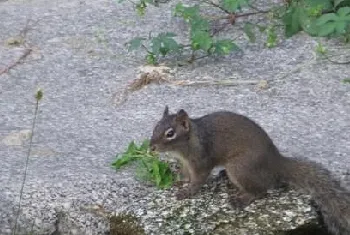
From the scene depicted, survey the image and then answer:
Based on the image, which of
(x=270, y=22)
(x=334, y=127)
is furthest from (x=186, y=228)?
(x=270, y=22)

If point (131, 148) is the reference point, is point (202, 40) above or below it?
above

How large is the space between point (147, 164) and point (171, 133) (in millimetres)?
234

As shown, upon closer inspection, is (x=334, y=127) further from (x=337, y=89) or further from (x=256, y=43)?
(x=256, y=43)

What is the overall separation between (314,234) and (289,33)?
1.83 metres

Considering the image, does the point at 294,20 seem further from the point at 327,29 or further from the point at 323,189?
the point at 323,189

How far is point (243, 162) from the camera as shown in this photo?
4.27 m

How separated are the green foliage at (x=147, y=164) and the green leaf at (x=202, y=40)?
1.05m

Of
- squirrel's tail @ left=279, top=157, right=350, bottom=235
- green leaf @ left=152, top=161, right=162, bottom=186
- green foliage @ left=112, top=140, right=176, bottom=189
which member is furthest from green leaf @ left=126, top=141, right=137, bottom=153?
squirrel's tail @ left=279, top=157, right=350, bottom=235

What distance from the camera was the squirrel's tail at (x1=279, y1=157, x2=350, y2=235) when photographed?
13.7 ft

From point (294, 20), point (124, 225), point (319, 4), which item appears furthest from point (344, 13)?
point (124, 225)

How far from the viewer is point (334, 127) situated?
4863 mm

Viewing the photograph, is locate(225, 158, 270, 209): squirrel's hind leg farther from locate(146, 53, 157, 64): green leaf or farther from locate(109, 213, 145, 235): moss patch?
locate(146, 53, 157, 64): green leaf

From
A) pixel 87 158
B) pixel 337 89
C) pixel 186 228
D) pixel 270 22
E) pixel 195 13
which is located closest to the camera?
pixel 186 228

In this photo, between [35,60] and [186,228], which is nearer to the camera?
[186,228]
